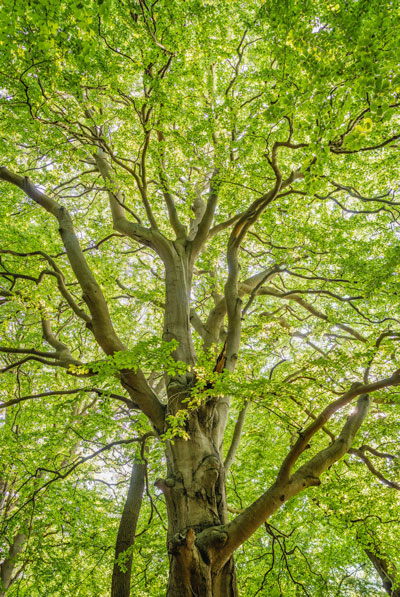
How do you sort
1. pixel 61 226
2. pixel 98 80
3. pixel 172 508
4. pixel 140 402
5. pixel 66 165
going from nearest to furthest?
pixel 172 508
pixel 140 402
pixel 61 226
pixel 98 80
pixel 66 165

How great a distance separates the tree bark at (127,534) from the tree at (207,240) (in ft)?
0.17

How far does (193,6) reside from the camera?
17.5ft

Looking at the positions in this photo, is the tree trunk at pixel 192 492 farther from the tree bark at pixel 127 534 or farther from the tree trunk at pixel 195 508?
the tree bark at pixel 127 534

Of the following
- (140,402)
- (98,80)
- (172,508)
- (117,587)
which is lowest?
(117,587)

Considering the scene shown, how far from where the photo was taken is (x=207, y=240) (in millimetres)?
6449

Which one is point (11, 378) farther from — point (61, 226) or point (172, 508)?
point (172, 508)

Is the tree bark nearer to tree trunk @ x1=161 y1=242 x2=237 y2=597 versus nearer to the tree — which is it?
the tree

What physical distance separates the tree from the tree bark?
2.1 inches

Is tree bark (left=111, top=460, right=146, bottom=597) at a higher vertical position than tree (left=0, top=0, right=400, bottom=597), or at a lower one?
lower

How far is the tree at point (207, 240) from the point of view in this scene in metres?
3.29

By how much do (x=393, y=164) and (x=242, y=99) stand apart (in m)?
3.41

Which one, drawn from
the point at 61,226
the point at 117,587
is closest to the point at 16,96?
the point at 61,226

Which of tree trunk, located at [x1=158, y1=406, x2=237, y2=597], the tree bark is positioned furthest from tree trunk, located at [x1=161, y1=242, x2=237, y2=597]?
the tree bark

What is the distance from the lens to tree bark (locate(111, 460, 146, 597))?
5.57m
